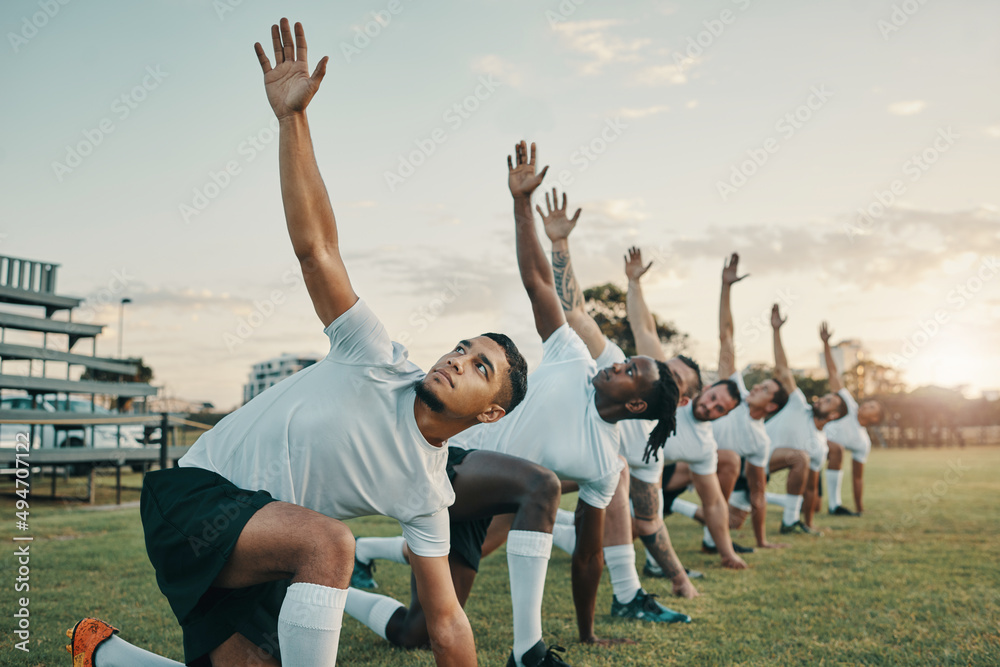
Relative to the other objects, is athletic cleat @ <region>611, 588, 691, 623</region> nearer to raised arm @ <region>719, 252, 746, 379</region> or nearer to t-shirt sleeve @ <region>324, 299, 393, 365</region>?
t-shirt sleeve @ <region>324, 299, 393, 365</region>

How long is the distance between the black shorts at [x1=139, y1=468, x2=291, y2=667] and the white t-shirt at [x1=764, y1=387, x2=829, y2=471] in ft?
28.8

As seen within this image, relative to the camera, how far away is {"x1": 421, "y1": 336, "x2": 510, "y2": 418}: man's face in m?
2.77

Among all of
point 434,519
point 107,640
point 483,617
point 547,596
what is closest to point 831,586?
point 547,596

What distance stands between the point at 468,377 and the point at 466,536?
61.3 inches

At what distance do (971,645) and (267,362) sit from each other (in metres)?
51.8

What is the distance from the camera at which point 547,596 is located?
5438 mm

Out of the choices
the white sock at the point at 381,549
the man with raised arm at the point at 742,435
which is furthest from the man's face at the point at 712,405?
the white sock at the point at 381,549

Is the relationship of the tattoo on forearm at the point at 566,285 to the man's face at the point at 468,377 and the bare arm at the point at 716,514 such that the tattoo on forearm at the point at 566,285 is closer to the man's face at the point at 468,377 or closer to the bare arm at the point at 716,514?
the man's face at the point at 468,377

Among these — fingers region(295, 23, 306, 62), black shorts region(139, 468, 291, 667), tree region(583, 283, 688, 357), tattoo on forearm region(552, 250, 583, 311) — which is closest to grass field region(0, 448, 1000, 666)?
Answer: black shorts region(139, 468, 291, 667)

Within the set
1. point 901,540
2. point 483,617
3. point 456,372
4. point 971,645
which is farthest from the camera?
point 901,540

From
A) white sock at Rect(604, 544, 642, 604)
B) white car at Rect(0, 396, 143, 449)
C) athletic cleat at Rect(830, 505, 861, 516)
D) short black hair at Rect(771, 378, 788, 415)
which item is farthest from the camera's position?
white car at Rect(0, 396, 143, 449)

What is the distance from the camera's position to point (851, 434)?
12297mm

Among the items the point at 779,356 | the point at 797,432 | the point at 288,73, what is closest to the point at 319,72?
the point at 288,73

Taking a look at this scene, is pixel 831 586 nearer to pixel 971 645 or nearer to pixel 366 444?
pixel 971 645
